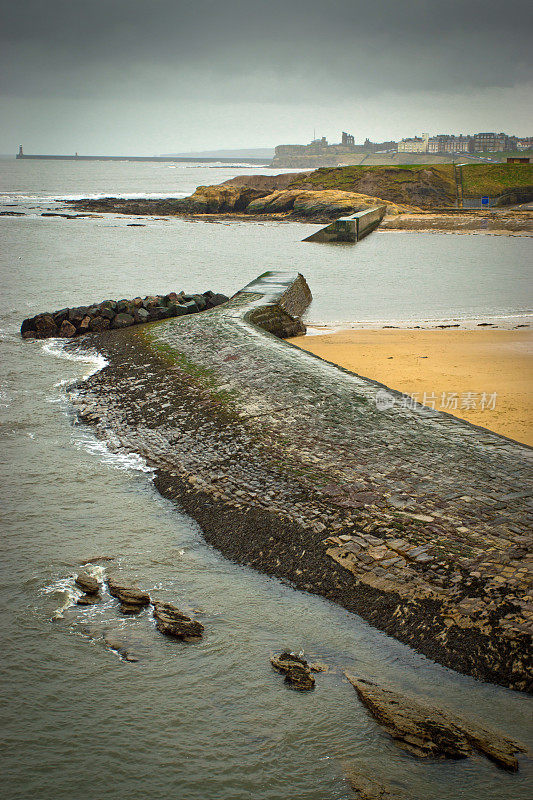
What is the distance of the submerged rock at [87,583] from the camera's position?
5.67 metres

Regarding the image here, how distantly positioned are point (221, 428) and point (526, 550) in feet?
14.4

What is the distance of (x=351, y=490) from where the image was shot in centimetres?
677

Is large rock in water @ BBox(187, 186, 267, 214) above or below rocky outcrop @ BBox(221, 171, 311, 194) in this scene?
below

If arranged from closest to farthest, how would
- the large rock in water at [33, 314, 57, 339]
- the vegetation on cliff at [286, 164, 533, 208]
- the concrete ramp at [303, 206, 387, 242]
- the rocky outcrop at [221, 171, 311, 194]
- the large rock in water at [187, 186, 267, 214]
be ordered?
the large rock in water at [33, 314, 57, 339], the concrete ramp at [303, 206, 387, 242], the vegetation on cliff at [286, 164, 533, 208], the large rock in water at [187, 186, 267, 214], the rocky outcrop at [221, 171, 311, 194]

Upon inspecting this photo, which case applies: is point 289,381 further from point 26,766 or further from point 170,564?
point 26,766

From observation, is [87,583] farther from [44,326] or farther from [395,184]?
[395,184]

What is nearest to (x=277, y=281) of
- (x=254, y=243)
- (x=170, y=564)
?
(x=170, y=564)

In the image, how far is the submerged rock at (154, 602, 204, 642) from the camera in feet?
16.9

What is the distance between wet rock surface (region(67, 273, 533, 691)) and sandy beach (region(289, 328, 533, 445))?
1215 mm

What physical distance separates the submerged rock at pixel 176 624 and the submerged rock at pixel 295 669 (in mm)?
687

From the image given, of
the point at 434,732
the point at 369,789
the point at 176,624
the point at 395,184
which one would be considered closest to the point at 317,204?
the point at 395,184

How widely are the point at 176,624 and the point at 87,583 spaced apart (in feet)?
3.35

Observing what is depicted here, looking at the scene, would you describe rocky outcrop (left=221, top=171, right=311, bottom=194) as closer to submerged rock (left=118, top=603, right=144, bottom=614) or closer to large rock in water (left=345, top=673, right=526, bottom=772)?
submerged rock (left=118, top=603, right=144, bottom=614)

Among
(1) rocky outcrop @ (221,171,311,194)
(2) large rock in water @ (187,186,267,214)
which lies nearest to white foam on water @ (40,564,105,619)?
(2) large rock in water @ (187,186,267,214)
